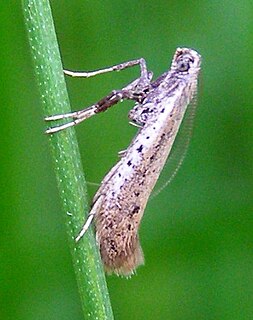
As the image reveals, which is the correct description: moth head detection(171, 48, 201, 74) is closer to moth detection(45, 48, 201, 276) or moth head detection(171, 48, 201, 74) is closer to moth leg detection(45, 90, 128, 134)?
moth detection(45, 48, 201, 276)

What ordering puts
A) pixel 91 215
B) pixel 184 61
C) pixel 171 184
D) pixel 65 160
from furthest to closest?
pixel 171 184
pixel 184 61
pixel 91 215
pixel 65 160

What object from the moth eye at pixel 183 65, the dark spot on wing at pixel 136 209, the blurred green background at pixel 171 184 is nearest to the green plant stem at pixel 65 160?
the dark spot on wing at pixel 136 209

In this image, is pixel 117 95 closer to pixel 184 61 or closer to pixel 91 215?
pixel 184 61

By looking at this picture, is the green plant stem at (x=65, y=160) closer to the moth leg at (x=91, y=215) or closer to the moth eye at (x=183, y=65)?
the moth leg at (x=91, y=215)

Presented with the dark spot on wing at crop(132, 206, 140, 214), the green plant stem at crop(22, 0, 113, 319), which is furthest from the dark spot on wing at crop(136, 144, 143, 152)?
the green plant stem at crop(22, 0, 113, 319)

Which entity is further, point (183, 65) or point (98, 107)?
point (183, 65)

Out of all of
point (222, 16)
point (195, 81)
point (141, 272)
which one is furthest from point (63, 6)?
point (141, 272)

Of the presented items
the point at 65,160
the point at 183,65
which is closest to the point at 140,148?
the point at 183,65
